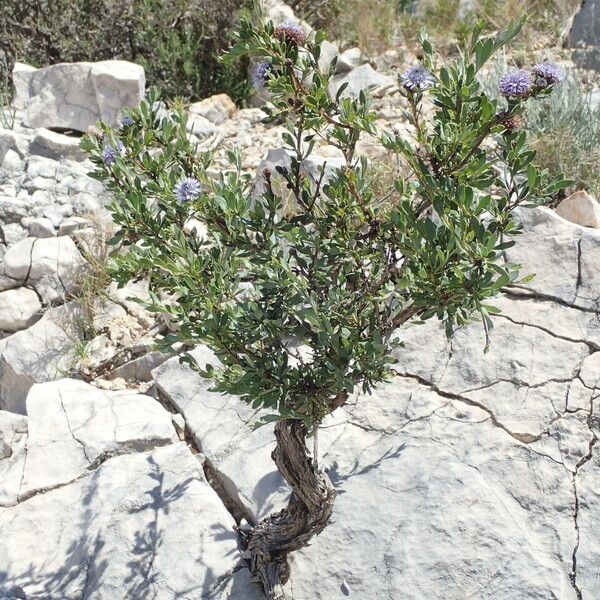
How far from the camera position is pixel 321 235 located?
107 inches

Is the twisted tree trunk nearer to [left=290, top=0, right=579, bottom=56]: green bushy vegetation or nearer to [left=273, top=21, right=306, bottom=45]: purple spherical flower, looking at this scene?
[left=273, top=21, right=306, bottom=45]: purple spherical flower

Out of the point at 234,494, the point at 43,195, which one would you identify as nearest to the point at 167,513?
the point at 234,494

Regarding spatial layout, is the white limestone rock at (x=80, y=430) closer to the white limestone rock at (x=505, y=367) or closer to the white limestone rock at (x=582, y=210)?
the white limestone rock at (x=505, y=367)

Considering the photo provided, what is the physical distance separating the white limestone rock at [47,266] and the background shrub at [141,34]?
92.0 inches

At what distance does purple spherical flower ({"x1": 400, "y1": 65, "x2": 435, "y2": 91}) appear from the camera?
236 centimetres

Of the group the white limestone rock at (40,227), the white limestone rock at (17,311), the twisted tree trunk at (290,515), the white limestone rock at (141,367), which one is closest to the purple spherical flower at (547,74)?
the twisted tree trunk at (290,515)

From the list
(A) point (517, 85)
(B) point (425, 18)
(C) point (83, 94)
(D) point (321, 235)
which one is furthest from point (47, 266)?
(B) point (425, 18)

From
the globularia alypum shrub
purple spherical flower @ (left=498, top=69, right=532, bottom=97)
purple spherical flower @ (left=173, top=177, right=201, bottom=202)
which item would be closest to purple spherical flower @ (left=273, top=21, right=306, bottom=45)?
the globularia alypum shrub

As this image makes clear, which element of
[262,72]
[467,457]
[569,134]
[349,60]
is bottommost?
[467,457]

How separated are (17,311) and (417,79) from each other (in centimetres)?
336

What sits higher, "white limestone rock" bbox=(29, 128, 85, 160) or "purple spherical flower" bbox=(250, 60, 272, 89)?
"purple spherical flower" bbox=(250, 60, 272, 89)

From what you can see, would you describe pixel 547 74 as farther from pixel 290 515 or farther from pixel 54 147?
pixel 54 147

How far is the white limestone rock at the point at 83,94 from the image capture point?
6309 millimetres

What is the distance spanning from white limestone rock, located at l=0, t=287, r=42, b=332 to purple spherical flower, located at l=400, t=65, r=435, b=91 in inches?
129
